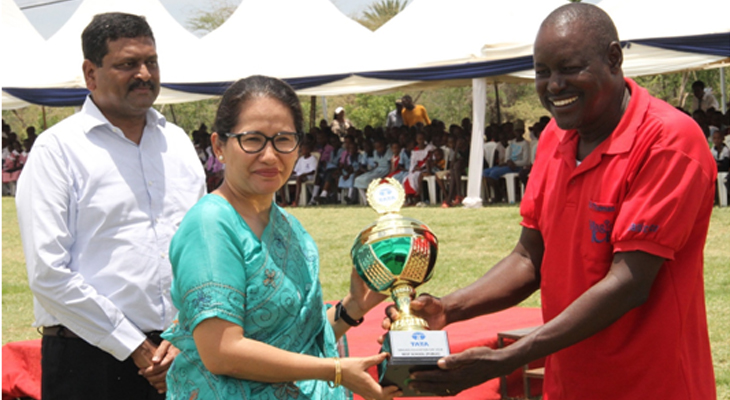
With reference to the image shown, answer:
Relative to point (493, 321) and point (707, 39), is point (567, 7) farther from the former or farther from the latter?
point (707, 39)

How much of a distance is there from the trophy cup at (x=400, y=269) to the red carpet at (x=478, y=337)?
2.19 meters

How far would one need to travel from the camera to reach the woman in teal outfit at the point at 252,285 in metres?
2.18

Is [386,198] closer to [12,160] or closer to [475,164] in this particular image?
[475,164]

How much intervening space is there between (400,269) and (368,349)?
248cm

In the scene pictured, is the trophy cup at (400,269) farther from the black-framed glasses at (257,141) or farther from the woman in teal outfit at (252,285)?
the black-framed glasses at (257,141)

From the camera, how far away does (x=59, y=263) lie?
3033mm

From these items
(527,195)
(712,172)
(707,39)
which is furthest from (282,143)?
(707,39)

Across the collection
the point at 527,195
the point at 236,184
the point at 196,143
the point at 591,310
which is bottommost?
the point at 196,143

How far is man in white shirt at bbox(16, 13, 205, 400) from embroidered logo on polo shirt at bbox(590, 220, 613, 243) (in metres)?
1.61

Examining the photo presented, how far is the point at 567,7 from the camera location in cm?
250

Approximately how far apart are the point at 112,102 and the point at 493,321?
3.42 m

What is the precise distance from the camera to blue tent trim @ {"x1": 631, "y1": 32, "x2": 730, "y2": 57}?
12836 millimetres

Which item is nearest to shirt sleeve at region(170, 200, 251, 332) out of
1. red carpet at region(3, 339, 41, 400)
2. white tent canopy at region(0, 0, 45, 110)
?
red carpet at region(3, 339, 41, 400)

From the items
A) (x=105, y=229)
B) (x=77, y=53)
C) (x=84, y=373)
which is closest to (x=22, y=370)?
(x=84, y=373)
